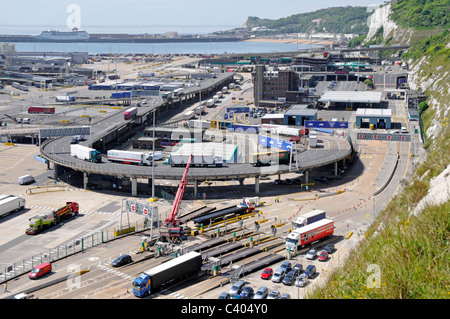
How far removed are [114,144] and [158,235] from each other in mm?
28416

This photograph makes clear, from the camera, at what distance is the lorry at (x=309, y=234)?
23.7 meters

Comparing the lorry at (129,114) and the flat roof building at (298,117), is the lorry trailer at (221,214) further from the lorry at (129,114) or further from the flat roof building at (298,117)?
the flat roof building at (298,117)

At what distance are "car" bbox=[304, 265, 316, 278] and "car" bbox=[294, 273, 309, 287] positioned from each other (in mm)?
391

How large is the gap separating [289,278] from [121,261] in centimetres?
750

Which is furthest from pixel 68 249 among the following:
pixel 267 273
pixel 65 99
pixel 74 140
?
pixel 65 99

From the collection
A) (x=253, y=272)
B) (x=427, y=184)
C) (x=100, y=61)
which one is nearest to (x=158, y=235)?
(x=253, y=272)

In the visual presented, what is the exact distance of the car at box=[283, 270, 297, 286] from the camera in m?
20.0

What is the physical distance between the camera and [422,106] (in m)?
59.6

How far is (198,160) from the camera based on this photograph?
36.2 m

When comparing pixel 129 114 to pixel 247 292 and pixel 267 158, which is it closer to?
pixel 267 158

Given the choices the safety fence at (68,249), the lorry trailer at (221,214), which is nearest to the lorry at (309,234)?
the lorry trailer at (221,214)

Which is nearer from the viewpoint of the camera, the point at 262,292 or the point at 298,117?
the point at 262,292

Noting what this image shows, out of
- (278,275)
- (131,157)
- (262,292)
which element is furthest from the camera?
(131,157)

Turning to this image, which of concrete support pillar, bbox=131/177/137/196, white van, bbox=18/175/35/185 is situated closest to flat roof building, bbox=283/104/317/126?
concrete support pillar, bbox=131/177/137/196
